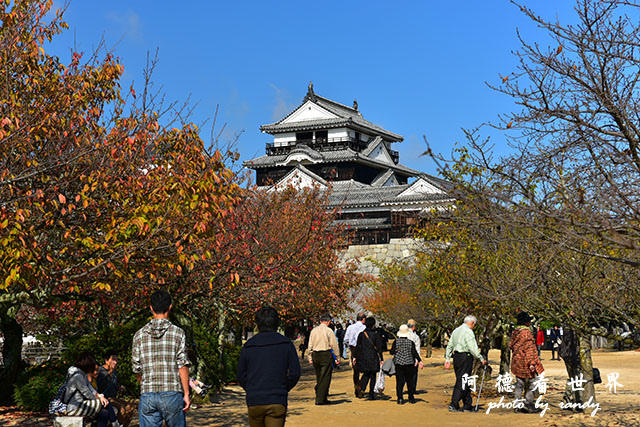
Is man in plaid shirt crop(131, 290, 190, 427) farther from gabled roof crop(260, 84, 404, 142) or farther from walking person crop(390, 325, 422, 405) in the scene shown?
gabled roof crop(260, 84, 404, 142)

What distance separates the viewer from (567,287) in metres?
10.5

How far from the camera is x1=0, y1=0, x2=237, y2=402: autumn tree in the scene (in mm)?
8023

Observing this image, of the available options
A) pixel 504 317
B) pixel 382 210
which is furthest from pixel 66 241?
pixel 382 210

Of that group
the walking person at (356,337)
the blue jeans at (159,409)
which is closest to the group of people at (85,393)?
the blue jeans at (159,409)

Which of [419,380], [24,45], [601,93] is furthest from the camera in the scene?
[419,380]

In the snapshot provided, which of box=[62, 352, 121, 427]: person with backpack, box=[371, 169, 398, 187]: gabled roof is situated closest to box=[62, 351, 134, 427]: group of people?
box=[62, 352, 121, 427]: person with backpack

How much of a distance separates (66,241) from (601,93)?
5828 mm

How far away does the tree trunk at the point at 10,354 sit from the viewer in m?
12.1

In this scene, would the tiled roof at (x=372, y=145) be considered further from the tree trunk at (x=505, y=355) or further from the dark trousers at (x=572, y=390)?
the dark trousers at (x=572, y=390)

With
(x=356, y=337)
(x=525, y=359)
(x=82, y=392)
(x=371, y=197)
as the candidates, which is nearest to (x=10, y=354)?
(x=82, y=392)

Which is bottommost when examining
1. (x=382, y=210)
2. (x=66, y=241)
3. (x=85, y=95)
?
(x=66, y=241)

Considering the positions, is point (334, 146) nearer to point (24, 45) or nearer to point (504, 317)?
point (504, 317)

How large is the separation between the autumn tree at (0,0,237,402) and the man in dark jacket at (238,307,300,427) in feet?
6.78

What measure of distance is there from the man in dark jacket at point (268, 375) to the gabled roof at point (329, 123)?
177ft
